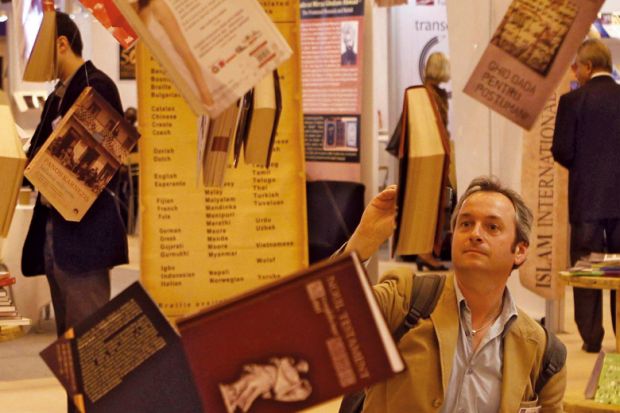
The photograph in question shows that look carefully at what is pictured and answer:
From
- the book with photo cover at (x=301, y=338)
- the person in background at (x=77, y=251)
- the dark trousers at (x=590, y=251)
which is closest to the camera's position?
the book with photo cover at (x=301, y=338)

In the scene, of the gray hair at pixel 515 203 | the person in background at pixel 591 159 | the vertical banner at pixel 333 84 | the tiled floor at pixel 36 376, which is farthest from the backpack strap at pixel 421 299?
the vertical banner at pixel 333 84

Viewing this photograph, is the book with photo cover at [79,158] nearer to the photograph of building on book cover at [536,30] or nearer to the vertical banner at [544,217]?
the photograph of building on book cover at [536,30]

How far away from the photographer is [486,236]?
259 cm

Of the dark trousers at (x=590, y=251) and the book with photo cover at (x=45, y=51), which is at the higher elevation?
the book with photo cover at (x=45, y=51)

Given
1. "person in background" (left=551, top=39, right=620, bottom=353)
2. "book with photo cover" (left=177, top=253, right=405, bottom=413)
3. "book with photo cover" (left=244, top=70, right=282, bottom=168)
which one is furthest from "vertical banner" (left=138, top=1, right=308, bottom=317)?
"person in background" (left=551, top=39, right=620, bottom=353)

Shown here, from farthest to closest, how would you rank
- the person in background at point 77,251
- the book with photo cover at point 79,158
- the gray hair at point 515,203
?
the person in background at point 77,251 → the gray hair at point 515,203 → the book with photo cover at point 79,158

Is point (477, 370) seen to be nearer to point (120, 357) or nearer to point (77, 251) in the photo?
point (120, 357)

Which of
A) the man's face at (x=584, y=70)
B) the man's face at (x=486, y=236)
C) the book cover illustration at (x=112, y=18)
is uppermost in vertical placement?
the book cover illustration at (x=112, y=18)

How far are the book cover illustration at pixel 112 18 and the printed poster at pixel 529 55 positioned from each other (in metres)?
0.61

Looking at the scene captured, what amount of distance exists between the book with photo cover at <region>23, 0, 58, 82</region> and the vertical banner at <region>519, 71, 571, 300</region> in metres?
3.74

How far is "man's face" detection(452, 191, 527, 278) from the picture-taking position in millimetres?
2566

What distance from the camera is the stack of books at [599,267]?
4.27 m

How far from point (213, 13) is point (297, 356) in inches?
17.5

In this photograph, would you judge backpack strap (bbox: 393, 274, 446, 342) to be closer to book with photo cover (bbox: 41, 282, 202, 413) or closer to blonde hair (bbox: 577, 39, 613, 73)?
book with photo cover (bbox: 41, 282, 202, 413)
